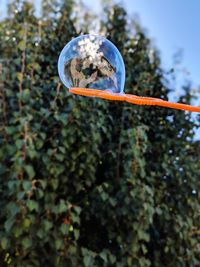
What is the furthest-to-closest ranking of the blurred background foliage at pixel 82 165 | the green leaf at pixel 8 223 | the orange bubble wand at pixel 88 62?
the blurred background foliage at pixel 82 165 < the green leaf at pixel 8 223 < the orange bubble wand at pixel 88 62

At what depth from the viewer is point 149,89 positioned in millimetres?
2785

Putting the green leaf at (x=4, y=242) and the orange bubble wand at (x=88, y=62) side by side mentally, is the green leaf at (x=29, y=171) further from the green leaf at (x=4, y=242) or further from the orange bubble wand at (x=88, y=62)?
the orange bubble wand at (x=88, y=62)

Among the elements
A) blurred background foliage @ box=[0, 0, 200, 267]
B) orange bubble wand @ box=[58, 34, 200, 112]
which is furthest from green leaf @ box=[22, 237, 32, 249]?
orange bubble wand @ box=[58, 34, 200, 112]

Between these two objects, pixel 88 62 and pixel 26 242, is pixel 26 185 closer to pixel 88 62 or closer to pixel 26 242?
pixel 26 242

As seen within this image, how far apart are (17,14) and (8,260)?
4.57 feet

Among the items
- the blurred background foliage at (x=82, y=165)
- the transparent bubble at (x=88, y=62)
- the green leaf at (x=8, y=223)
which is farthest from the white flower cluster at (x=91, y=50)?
the green leaf at (x=8, y=223)

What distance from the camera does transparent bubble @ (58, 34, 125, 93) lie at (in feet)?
5.09

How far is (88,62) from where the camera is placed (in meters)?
1.64

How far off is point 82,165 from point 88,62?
810 millimetres

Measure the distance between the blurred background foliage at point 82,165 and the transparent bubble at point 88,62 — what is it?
0.66 m

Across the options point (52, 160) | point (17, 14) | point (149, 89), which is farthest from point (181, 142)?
point (17, 14)

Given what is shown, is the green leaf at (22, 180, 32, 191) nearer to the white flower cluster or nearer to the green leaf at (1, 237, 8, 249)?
the green leaf at (1, 237, 8, 249)

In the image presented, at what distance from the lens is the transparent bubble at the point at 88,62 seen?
155 centimetres

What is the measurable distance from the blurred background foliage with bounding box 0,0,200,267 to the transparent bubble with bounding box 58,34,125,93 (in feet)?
2.16
